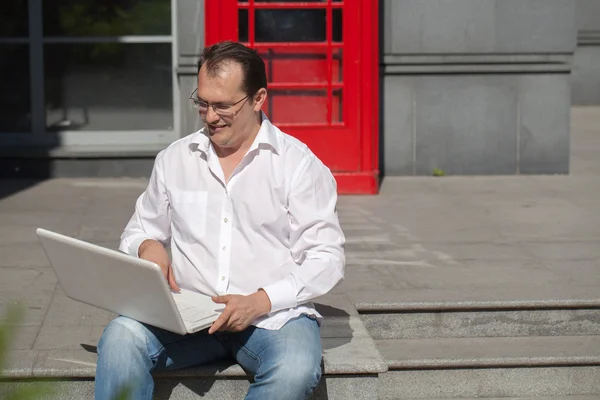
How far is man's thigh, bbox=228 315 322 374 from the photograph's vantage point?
10.3ft

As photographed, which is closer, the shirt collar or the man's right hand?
the man's right hand

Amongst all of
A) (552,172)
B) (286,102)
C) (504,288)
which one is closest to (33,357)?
(504,288)

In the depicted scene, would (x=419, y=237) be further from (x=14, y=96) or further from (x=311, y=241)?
(x=14, y=96)

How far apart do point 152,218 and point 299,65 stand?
14.5 ft

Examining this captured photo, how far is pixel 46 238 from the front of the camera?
10.5 ft

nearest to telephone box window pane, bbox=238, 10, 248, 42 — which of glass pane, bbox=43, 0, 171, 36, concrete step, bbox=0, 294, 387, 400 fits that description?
glass pane, bbox=43, 0, 171, 36

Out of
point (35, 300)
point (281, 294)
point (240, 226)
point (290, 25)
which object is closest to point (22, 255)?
point (35, 300)

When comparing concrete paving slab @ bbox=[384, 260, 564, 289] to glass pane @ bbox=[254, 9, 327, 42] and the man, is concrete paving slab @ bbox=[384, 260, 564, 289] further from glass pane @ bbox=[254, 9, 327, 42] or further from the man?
glass pane @ bbox=[254, 9, 327, 42]

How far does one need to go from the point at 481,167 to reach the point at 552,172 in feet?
2.03

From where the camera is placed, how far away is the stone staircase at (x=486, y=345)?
4195 millimetres

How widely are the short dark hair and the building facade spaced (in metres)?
4.37

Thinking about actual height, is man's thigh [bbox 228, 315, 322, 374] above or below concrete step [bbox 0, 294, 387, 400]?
above

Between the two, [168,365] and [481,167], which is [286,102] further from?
[168,365]

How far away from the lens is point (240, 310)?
125 inches
